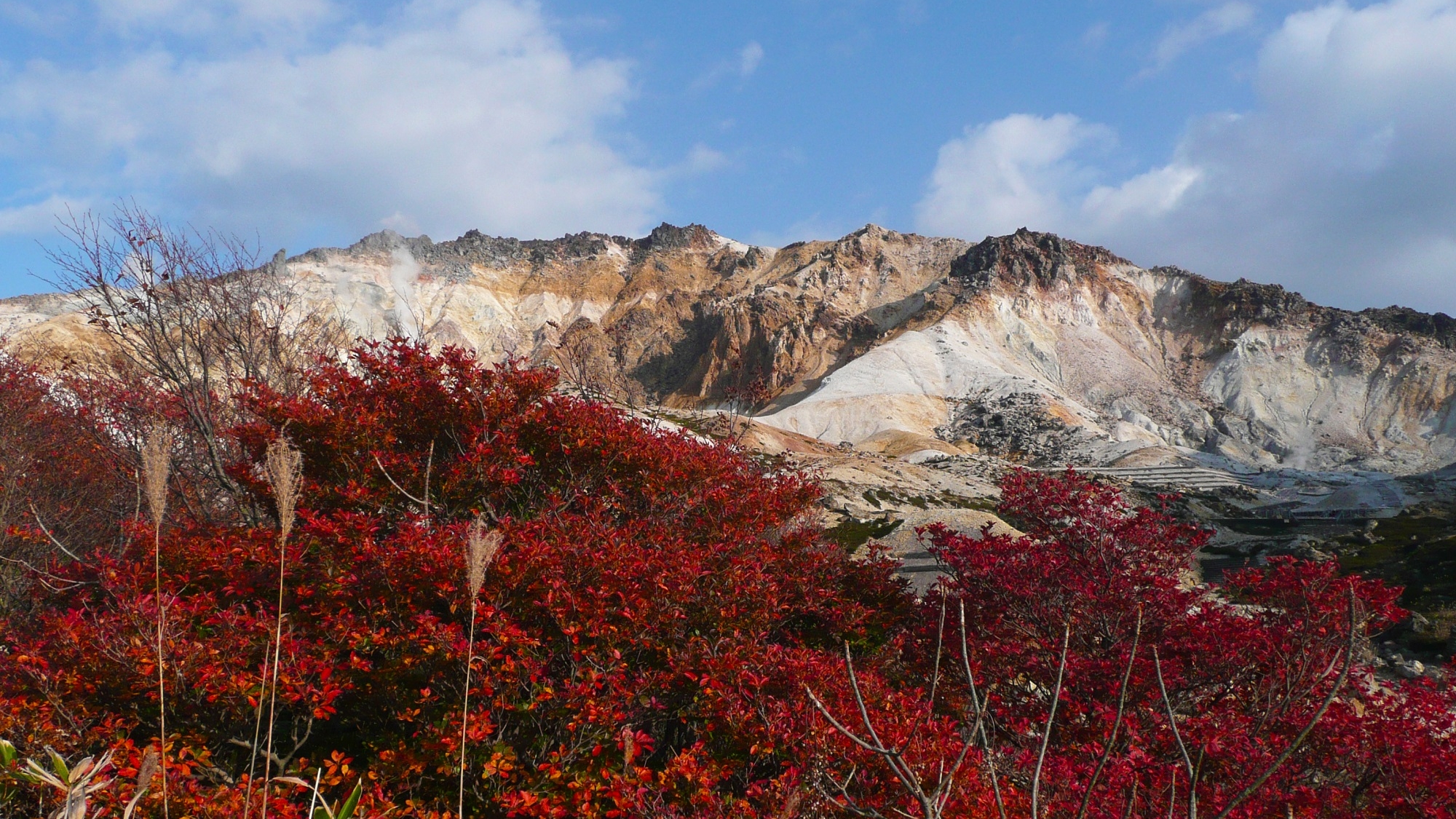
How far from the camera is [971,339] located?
8019cm

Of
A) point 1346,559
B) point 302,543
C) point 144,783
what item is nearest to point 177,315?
point 302,543

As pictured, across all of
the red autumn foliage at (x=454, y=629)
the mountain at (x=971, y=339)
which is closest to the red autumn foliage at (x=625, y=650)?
the red autumn foliage at (x=454, y=629)

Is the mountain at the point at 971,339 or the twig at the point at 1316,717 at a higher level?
the mountain at the point at 971,339

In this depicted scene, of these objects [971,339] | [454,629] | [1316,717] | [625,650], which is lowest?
[625,650]

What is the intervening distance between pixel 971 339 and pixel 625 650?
79330mm

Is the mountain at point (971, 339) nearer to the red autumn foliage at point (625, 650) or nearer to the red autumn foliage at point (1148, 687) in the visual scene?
the red autumn foliage at point (625, 650)

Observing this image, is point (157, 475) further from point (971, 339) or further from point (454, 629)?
point (971, 339)

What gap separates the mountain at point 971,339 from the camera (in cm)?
6494

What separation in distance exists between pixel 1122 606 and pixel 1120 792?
1.95 m

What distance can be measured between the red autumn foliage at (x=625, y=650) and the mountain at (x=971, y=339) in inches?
1454

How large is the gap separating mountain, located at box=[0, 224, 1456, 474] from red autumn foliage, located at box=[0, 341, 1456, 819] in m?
36.9

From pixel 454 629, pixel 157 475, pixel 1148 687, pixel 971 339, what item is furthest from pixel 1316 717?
pixel 971 339

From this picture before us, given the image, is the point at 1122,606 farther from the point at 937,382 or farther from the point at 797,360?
the point at 797,360

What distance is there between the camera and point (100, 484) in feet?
35.5
